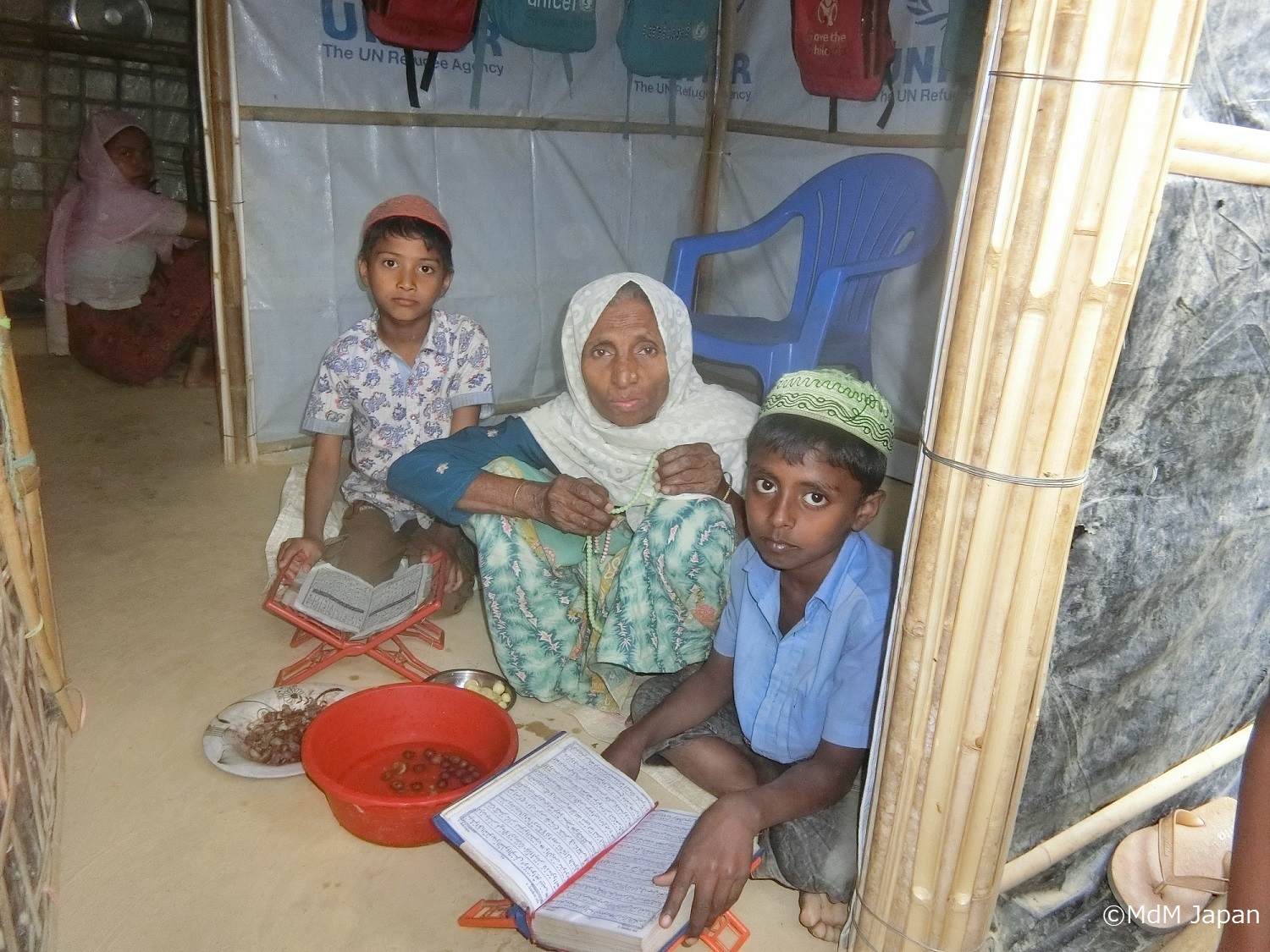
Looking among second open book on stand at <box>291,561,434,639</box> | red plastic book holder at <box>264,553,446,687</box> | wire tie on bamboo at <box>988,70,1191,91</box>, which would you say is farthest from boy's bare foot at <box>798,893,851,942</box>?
wire tie on bamboo at <box>988,70,1191,91</box>

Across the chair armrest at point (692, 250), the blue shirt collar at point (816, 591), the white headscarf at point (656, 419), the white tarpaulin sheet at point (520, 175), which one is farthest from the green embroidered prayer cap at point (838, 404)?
the chair armrest at point (692, 250)

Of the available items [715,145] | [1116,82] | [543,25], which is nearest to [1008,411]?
[1116,82]

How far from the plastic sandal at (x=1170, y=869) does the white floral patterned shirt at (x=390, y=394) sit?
183 centimetres

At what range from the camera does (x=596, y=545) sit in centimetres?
207

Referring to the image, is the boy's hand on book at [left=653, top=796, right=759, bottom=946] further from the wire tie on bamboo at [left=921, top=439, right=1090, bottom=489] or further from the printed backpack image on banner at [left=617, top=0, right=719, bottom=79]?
the printed backpack image on banner at [left=617, top=0, right=719, bottom=79]

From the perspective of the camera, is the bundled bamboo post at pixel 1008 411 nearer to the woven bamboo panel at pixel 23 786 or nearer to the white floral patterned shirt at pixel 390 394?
the woven bamboo panel at pixel 23 786

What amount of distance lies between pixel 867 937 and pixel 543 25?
10.7ft

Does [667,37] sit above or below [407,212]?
above

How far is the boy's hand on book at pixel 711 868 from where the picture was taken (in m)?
1.39

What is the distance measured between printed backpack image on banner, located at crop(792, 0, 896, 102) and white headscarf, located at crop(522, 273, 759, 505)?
5.94 ft

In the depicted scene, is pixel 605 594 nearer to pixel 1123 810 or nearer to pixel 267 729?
pixel 267 729

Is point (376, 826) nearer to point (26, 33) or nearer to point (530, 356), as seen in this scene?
point (530, 356)

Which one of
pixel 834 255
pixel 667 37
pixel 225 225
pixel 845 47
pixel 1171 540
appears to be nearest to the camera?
pixel 1171 540

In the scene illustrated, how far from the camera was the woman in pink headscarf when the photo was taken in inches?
169
